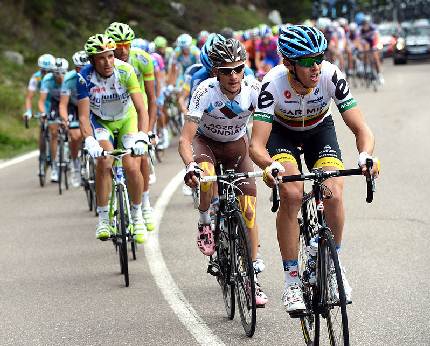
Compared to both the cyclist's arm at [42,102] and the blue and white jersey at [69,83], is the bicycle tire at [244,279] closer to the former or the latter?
the blue and white jersey at [69,83]

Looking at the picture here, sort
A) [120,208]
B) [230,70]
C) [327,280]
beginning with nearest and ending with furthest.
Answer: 1. [327,280]
2. [230,70]
3. [120,208]

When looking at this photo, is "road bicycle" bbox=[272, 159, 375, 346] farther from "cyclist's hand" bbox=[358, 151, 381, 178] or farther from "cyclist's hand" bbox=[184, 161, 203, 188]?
"cyclist's hand" bbox=[184, 161, 203, 188]

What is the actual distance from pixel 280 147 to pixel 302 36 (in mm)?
908

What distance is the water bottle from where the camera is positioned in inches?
279

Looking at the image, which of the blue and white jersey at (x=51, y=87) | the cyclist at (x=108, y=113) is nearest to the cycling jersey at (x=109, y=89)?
the cyclist at (x=108, y=113)

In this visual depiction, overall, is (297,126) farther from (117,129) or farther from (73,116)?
(73,116)

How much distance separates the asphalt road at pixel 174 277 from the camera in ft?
26.5

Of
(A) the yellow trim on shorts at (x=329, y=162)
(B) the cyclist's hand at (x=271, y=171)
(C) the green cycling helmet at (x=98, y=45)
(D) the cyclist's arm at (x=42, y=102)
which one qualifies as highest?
(C) the green cycling helmet at (x=98, y=45)

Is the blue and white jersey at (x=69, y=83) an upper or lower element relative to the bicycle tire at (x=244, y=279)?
upper

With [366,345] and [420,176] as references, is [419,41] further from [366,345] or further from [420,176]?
[366,345]

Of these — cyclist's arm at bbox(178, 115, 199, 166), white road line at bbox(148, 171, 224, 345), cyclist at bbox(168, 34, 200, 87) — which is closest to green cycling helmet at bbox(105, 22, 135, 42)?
white road line at bbox(148, 171, 224, 345)

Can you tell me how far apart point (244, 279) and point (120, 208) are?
8.30 feet

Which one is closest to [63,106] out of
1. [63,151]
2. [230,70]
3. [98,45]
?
[63,151]

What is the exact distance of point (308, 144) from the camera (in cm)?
786
